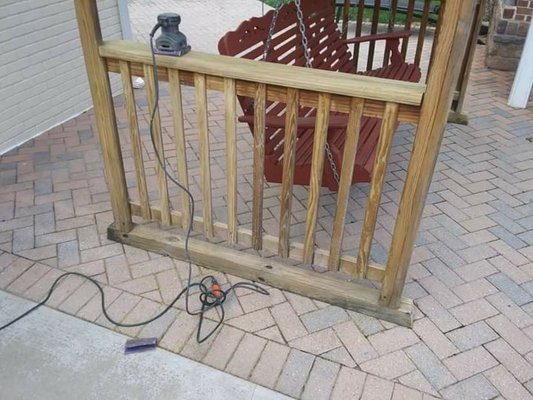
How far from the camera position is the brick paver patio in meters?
1.92

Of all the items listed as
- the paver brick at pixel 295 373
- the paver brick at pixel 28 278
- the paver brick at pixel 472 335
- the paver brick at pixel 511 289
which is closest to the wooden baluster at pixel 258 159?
the paver brick at pixel 295 373

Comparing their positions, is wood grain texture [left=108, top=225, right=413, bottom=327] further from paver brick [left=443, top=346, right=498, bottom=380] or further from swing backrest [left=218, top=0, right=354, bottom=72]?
swing backrest [left=218, top=0, right=354, bottom=72]

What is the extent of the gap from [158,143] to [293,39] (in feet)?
3.72

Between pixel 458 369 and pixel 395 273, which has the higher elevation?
pixel 395 273

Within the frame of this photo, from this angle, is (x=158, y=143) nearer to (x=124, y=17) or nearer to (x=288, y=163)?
(x=288, y=163)

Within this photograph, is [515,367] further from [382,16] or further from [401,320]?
[382,16]

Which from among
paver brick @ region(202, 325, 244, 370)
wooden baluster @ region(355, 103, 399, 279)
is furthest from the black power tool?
paver brick @ region(202, 325, 244, 370)

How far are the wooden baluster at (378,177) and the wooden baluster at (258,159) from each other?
1.57ft

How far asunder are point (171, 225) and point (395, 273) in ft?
3.80

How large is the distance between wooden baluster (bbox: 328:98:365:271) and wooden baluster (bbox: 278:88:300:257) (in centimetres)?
21

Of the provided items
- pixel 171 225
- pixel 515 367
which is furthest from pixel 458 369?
pixel 171 225

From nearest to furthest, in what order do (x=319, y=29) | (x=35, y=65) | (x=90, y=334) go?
(x=90, y=334), (x=319, y=29), (x=35, y=65)

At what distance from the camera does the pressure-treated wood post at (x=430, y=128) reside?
149 centimetres

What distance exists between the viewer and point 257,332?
207 centimetres
